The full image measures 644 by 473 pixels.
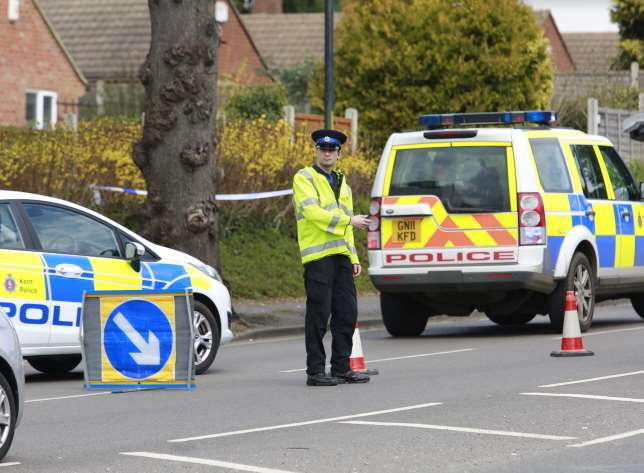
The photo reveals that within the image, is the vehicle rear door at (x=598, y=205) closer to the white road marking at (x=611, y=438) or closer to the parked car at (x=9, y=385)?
the white road marking at (x=611, y=438)

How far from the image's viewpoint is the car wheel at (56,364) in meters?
14.4

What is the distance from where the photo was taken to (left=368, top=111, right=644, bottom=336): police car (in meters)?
16.2

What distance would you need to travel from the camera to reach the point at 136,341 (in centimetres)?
1262

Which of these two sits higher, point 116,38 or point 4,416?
point 116,38

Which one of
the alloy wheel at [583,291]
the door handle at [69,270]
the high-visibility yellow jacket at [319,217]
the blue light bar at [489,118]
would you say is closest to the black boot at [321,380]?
the high-visibility yellow jacket at [319,217]

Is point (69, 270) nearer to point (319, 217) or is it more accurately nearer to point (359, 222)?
point (319, 217)

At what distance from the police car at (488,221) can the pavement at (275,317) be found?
1803mm

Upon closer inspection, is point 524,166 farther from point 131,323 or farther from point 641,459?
point 641,459

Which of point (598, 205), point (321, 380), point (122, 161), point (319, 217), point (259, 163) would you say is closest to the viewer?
point (319, 217)

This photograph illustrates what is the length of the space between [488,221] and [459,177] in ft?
1.82

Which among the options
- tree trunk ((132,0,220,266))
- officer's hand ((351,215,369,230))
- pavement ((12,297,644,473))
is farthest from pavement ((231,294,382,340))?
officer's hand ((351,215,369,230))

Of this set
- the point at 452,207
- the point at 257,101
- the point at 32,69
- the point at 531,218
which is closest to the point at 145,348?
the point at 452,207

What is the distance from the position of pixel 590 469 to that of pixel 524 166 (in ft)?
27.0

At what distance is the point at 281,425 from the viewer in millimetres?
10109
